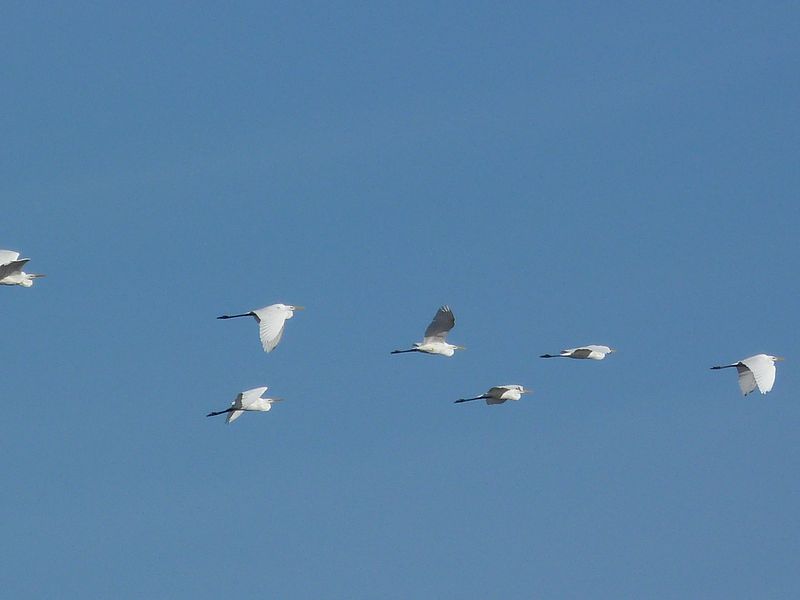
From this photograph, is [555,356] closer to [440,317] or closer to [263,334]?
[440,317]

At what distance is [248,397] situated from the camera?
6831 centimetres

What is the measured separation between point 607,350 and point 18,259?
58.9 feet

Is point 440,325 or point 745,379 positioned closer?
point 745,379

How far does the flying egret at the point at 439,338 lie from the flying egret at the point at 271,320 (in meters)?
4.08

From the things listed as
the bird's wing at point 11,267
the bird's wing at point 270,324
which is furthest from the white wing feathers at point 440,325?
the bird's wing at point 11,267

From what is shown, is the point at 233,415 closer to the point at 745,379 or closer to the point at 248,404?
the point at 248,404

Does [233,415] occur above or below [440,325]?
below

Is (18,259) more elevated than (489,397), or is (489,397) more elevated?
(18,259)

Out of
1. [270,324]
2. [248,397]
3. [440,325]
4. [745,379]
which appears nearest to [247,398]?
[248,397]

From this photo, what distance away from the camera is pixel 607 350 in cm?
6794

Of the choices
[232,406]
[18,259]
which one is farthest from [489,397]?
[18,259]

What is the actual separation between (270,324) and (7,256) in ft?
28.7

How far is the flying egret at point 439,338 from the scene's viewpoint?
66.1m

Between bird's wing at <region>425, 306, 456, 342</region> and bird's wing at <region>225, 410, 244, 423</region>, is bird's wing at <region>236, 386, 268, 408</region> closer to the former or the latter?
bird's wing at <region>225, 410, 244, 423</region>
